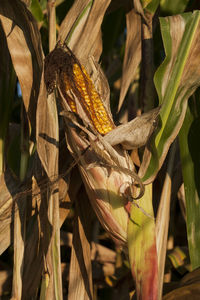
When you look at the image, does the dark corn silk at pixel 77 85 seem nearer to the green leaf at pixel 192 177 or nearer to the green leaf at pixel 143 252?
the green leaf at pixel 143 252

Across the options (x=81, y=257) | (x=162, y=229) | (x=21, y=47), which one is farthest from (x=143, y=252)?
(x=21, y=47)

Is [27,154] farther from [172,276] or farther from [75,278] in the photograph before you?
[172,276]

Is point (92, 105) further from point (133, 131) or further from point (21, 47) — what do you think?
point (21, 47)

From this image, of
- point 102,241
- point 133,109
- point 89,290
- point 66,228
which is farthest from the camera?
point 102,241

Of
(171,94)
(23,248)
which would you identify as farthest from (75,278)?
(171,94)

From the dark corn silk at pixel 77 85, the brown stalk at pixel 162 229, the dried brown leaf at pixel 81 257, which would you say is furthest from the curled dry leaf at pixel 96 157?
the dried brown leaf at pixel 81 257

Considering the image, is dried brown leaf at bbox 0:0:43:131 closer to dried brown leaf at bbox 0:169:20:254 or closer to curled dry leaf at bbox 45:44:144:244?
curled dry leaf at bbox 45:44:144:244

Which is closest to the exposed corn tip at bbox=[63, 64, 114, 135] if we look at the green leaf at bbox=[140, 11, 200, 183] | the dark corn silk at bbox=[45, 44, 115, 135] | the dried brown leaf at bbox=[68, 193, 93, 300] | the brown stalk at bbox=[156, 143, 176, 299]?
the dark corn silk at bbox=[45, 44, 115, 135]
